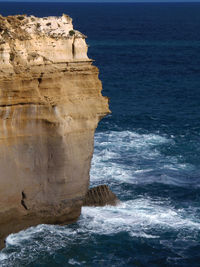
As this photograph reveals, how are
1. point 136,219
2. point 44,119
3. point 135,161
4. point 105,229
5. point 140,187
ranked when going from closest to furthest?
1. point 44,119
2. point 105,229
3. point 136,219
4. point 140,187
5. point 135,161

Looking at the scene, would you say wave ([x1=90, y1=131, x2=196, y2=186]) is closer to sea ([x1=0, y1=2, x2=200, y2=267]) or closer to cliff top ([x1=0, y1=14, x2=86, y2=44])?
sea ([x1=0, y1=2, x2=200, y2=267])

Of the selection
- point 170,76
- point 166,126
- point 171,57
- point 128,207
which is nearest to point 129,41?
point 171,57

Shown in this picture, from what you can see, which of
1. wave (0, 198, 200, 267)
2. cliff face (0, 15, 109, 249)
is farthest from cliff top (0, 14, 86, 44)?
wave (0, 198, 200, 267)

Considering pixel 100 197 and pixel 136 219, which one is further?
pixel 100 197

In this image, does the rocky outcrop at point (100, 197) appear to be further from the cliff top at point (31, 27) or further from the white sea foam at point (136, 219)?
the cliff top at point (31, 27)

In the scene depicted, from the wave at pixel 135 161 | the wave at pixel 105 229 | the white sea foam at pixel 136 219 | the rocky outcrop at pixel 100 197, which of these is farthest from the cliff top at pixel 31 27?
the wave at pixel 135 161

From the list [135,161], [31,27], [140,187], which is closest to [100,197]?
[140,187]

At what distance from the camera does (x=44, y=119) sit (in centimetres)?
2889

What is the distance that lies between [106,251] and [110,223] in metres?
3.03

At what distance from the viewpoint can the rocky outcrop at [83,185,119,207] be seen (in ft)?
111

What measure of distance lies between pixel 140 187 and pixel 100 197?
4030 mm

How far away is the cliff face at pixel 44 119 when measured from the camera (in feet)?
91.8

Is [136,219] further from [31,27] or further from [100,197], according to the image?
[31,27]

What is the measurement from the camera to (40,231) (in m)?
30.2
